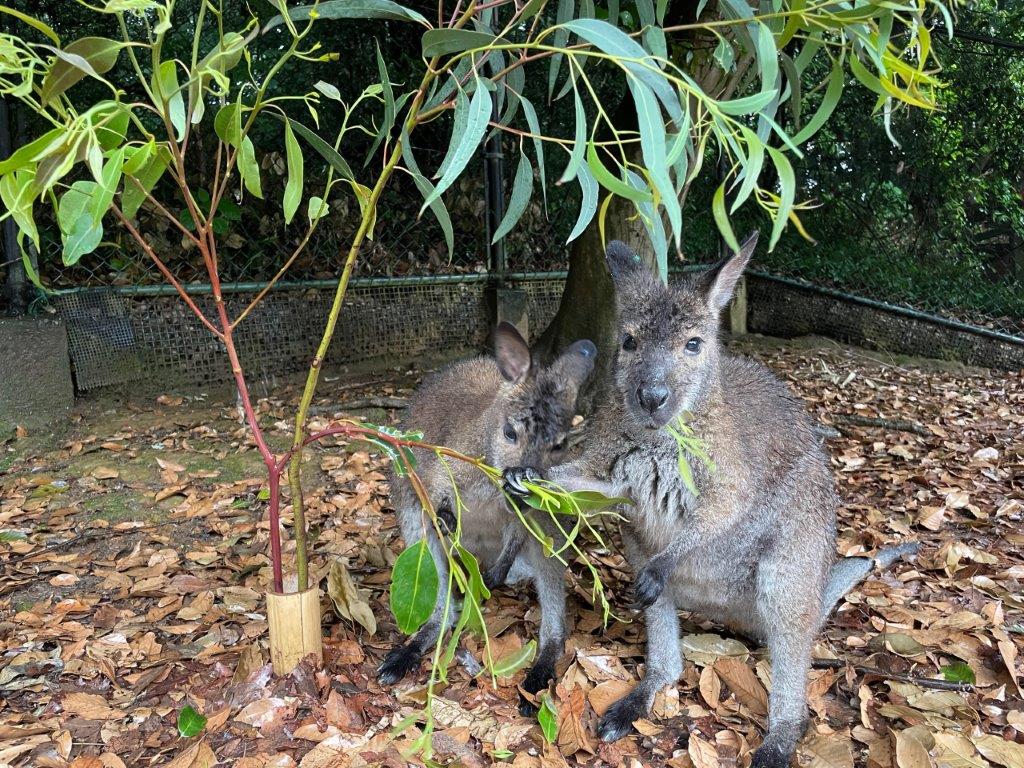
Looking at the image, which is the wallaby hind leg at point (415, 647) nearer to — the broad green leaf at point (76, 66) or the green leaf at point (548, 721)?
the green leaf at point (548, 721)

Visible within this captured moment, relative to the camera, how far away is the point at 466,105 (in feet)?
4.57

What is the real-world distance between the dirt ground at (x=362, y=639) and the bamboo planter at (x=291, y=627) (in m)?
0.06

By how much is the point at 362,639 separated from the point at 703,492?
3.47 ft

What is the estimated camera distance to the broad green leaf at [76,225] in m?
1.25

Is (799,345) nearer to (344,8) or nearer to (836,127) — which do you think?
(836,127)

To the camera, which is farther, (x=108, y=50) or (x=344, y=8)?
(x=344, y=8)

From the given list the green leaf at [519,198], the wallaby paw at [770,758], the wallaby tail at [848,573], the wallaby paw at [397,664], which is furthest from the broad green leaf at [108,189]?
the wallaby tail at [848,573]

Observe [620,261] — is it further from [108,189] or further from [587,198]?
[108,189]

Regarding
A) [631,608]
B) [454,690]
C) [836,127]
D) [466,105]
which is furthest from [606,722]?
[836,127]

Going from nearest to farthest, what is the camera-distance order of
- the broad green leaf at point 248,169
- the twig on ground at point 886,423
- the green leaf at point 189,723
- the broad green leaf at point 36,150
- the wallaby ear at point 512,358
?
the broad green leaf at point 36,150
the broad green leaf at point 248,169
the green leaf at point 189,723
the wallaby ear at point 512,358
the twig on ground at point 886,423

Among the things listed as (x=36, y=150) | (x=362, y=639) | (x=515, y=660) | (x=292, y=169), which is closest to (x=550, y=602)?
(x=515, y=660)

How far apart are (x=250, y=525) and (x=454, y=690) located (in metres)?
1.26

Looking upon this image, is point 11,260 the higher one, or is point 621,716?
point 11,260

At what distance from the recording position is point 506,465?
7.72ft
